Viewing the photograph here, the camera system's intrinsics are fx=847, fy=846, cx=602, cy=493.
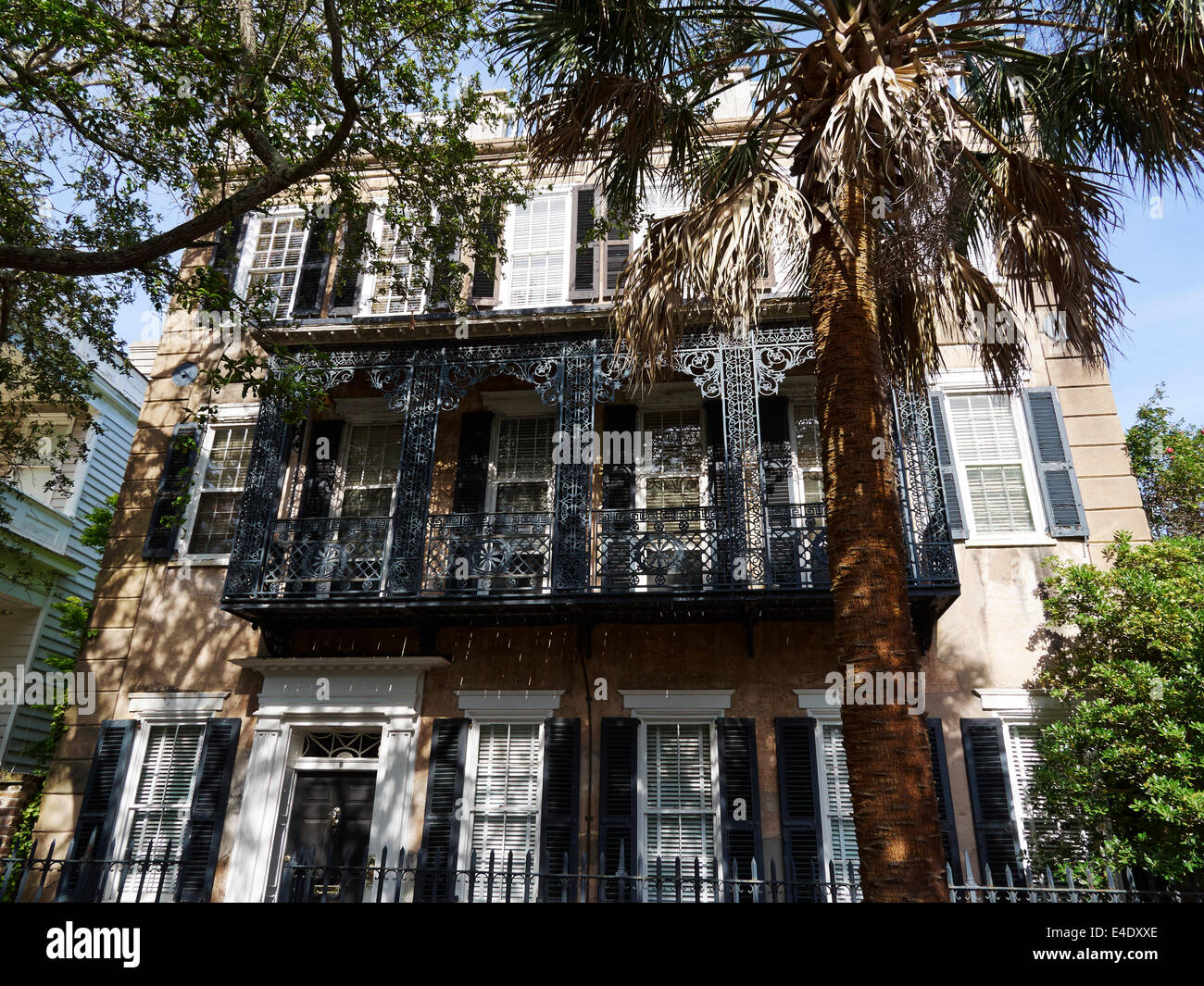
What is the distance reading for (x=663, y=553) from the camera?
10.3 metres

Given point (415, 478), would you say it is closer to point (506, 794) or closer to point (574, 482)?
point (574, 482)

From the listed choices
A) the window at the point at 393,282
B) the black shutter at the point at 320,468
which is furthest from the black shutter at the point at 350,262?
the black shutter at the point at 320,468

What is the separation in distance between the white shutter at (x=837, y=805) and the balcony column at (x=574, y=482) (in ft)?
11.4

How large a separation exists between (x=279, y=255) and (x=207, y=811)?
8.40m

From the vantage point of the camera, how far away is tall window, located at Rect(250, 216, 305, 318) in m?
13.4

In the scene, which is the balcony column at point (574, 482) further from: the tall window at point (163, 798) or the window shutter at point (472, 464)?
the tall window at point (163, 798)

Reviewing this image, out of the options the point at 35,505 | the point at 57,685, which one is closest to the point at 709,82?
the point at 57,685

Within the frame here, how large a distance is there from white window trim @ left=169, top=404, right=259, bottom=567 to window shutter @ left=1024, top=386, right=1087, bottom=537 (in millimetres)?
10775

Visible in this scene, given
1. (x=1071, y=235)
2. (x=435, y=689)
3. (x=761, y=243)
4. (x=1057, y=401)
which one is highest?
(x=1057, y=401)

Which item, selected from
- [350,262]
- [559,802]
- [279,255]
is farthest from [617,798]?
[279,255]

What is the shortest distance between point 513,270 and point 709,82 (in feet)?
18.3
